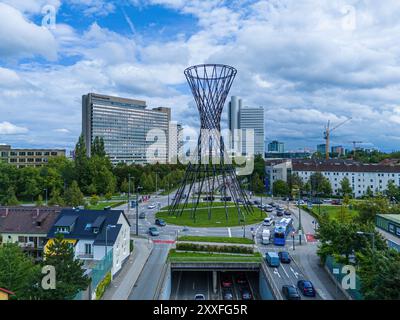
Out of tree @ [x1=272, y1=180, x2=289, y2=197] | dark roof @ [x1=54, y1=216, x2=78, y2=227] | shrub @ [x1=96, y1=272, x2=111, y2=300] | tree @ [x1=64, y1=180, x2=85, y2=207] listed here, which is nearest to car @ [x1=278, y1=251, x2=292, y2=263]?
shrub @ [x1=96, y1=272, x2=111, y2=300]

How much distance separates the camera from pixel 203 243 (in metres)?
25.4

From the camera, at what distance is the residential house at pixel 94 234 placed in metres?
19.3

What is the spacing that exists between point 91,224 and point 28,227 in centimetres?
501

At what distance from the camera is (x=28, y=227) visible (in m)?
22.3

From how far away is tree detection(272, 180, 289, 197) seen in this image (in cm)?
5418

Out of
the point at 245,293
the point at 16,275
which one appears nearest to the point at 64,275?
the point at 16,275

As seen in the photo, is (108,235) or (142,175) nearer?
(108,235)

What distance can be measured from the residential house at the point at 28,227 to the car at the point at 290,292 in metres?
14.7

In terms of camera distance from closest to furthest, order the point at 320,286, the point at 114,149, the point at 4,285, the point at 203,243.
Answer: the point at 4,285 < the point at 320,286 < the point at 203,243 < the point at 114,149

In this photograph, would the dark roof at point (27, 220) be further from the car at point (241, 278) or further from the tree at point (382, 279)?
the tree at point (382, 279)

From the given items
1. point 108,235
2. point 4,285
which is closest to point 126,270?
point 108,235

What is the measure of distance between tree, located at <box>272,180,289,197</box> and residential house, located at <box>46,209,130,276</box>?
1461 inches
